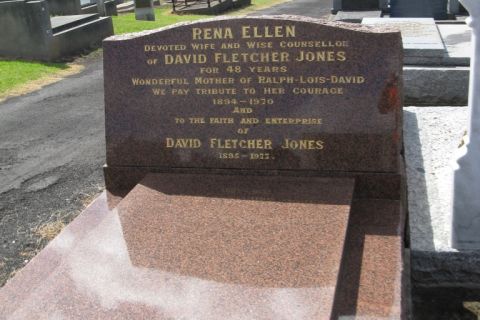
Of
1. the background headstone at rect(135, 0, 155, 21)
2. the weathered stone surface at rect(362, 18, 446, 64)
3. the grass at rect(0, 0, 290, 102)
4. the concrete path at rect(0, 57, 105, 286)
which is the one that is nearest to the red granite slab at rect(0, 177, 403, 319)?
the concrete path at rect(0, 57, 105, 286)

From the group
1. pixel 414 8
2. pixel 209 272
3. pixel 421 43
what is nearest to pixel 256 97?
pixel 209 272

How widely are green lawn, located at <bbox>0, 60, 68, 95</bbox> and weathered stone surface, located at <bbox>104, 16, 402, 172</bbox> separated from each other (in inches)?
245

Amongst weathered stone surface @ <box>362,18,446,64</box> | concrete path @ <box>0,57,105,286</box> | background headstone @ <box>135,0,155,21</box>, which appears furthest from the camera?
background headstone @ <box>135,0,155,21</box>

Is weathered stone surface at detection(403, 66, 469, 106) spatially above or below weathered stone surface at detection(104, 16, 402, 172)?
below

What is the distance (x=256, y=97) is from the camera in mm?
3918

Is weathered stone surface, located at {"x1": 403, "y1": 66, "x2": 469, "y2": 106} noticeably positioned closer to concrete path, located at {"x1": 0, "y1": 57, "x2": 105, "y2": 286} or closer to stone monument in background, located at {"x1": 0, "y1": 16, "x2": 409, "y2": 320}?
stone monument in background, located at {"x1": 0, "y1": 16, "x2": 409, "y2": 320}

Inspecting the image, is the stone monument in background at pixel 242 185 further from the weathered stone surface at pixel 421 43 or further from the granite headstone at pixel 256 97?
the weathered stone surface at pixel 421 43

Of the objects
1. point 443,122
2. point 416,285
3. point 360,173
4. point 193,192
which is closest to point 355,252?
point 416,285

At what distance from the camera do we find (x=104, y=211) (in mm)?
3939

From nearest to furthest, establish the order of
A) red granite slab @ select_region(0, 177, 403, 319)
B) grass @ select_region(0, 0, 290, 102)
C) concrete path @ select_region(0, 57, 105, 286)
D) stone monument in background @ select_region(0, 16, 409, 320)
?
1. red granite slab @ select_region(0, 177, 403, 319)
2. stone monument in background @ select_region(0, 16, 409, 320)
3. concrete path @ select_region(0, 57, 105, 286)
4. grass @ select_region(0, 0, 290, 102)

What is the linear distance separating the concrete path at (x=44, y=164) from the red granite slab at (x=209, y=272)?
3.63 feet

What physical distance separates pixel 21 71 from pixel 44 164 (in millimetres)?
5432

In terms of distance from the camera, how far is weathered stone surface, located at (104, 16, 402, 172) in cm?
372

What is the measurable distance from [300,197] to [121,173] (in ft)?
4.39
